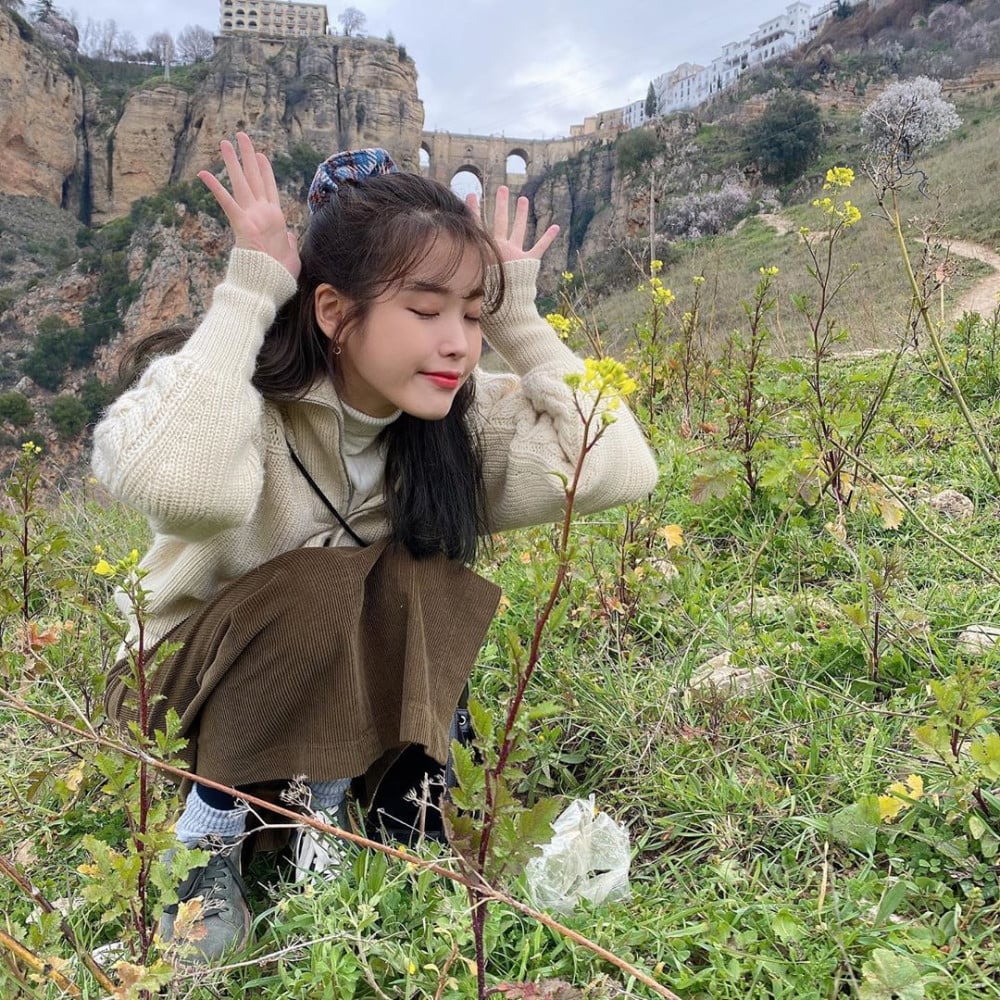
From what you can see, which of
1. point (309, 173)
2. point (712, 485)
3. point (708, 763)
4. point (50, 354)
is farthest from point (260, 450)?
point (309, 173)

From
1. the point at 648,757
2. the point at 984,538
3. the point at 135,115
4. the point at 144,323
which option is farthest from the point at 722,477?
the point at 135,115

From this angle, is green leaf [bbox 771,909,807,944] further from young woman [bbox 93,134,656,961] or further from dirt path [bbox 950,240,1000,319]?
dirt path [bbox 950,240,1000,319]

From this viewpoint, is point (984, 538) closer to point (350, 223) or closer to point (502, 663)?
point (502, 663)

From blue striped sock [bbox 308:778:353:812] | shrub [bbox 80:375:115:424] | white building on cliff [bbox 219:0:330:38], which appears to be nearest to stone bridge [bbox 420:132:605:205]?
white building on cliff [bbox 219:0:330:38]

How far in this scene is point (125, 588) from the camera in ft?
2.49

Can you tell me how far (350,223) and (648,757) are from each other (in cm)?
112

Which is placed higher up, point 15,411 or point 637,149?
point 637,149

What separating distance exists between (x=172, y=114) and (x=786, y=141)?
101 feet

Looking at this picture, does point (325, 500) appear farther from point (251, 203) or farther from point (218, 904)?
point (218, 904)

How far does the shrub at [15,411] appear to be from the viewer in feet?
52.3

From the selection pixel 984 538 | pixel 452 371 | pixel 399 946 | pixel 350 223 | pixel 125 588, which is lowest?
pixel 399 946

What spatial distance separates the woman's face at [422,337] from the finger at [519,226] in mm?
227

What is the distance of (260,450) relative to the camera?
1.26m

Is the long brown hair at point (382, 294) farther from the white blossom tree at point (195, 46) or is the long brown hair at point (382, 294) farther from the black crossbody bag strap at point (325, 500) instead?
the white blossom tree at point (195, 46)
